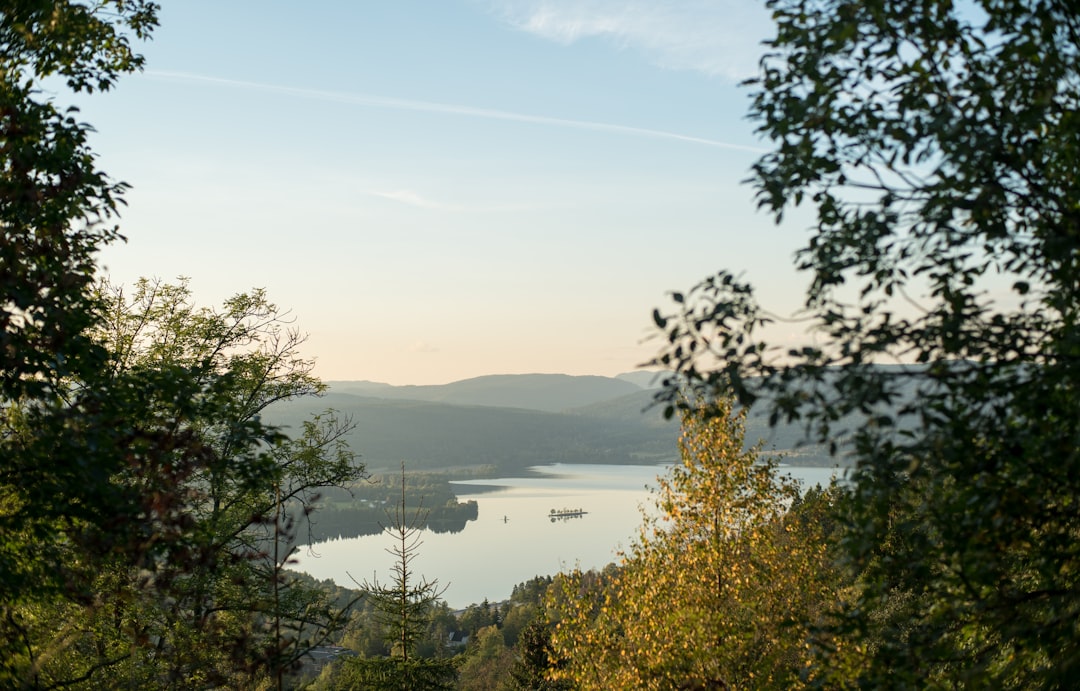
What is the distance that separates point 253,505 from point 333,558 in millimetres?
105872

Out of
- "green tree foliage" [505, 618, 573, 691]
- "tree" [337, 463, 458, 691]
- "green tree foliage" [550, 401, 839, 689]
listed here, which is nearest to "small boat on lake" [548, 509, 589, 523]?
"green tree foliage" [505, 618, 573, 691]

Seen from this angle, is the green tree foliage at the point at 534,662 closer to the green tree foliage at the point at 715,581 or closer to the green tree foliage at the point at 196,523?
the green tree foliage at the point at 196,523

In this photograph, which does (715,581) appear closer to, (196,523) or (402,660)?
(196,523)

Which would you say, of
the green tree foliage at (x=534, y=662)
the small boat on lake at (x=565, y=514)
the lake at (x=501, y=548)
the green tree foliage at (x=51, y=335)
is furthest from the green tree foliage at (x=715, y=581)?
the small boat on lake at (x=565, y=514)

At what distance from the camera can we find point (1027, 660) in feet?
18.4

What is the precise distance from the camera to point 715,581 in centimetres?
1178

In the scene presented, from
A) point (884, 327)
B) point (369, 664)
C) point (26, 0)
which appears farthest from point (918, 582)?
point (369, 664)

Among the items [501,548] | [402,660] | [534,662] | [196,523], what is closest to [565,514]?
[501,548]

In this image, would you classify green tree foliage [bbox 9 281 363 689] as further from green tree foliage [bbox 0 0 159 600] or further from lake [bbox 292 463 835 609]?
lake [bbox 292 463 835 609]

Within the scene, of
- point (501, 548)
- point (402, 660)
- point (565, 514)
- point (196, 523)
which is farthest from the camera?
point (565, 514)

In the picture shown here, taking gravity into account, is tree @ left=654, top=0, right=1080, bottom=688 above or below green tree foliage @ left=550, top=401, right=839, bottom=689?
above

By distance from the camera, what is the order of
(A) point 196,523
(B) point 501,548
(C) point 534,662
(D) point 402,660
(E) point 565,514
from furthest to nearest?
(E) point 565,514 → (B) point 501,548 → (C) point 534,662 → (D) point 402,660 → (A) point 196,523

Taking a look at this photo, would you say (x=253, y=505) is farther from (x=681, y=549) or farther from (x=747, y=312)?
(x=747, y=312)

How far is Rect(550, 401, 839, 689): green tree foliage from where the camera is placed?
11.1 metres
